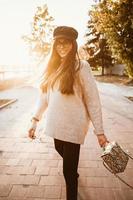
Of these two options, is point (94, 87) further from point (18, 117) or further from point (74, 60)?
point (18, 117)

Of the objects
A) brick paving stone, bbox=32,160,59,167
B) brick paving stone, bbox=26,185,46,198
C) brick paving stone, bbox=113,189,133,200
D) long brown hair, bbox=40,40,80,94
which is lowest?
brick paving stone, bbox=32,160,59,167

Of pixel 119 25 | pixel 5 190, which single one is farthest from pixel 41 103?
pixel 119 25

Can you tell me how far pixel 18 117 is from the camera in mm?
10586

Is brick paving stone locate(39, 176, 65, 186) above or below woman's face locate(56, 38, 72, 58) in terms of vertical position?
Result: below

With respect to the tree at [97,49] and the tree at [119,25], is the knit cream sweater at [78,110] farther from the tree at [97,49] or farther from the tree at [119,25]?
the tree at [97,49]

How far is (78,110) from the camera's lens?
3.24 m

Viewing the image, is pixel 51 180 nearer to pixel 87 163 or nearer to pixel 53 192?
pixel 53 192

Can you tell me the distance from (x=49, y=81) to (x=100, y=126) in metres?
0.71

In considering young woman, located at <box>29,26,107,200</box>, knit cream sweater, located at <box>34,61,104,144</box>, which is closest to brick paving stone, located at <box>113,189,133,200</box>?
young woman, located at <box>29,26,107,200</box>

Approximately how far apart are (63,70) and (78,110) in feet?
1.37

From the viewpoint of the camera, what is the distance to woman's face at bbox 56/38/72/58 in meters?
3.28

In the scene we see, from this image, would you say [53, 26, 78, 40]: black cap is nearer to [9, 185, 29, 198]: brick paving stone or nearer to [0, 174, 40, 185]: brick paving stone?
[9, 185, 29, 198]: brick paving stone

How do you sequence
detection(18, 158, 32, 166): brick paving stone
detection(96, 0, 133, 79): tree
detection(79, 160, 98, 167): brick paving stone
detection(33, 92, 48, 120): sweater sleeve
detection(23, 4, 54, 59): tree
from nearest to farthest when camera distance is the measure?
detection(33, 92, 48, 120): sweater sleeve
detection(79, 160, 98, 167): brick paving stone
detection(18, 158, 32, 166): brick paving stone
detection(96, 0, 133, 79): tree
detection(23, 4, 54, 59): tree

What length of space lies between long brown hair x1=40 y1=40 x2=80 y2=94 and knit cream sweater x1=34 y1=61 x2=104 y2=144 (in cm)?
8
